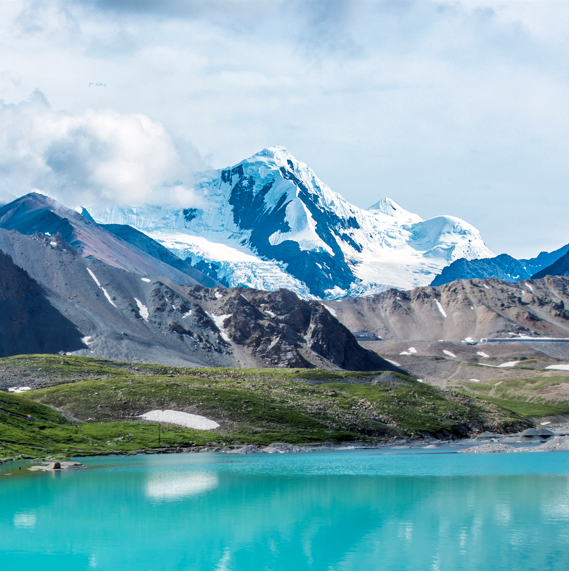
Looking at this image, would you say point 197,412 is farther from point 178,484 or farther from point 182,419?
point 178,484

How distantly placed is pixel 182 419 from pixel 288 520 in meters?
102

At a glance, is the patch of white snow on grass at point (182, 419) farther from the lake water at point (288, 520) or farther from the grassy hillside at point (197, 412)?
the lake water at point (288, 520)

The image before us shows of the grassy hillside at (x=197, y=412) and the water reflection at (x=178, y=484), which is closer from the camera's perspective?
the water reflection at (x=178, y=484)

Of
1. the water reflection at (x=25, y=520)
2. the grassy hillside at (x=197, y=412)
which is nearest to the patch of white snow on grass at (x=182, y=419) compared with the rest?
the grassy hillside at (x=197, y=412)

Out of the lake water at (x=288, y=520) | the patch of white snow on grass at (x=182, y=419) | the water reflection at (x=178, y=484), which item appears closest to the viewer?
the lake water at (x=288, y=520)

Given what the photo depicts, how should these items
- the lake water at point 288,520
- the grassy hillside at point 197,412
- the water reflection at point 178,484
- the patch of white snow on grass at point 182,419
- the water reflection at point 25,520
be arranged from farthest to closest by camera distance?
1. the patch of white snow on grass at point 182,419
2. the grassy hillside at point 197,412
3. the water reflection at point 178,484
4. the water reflection at point 25,520
5. the lake water at point 288,520

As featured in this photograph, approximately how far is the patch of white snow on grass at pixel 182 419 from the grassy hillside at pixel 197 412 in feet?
6.95

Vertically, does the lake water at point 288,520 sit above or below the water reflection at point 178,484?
above

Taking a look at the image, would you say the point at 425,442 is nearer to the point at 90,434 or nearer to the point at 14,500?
the point at 90,434

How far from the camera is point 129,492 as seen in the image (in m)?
70.9

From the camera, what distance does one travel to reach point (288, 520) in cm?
5444

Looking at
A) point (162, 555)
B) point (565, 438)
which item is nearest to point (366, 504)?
point (162, 555)

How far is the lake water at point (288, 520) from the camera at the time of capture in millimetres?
41625

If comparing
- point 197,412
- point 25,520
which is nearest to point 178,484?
point 25,520
